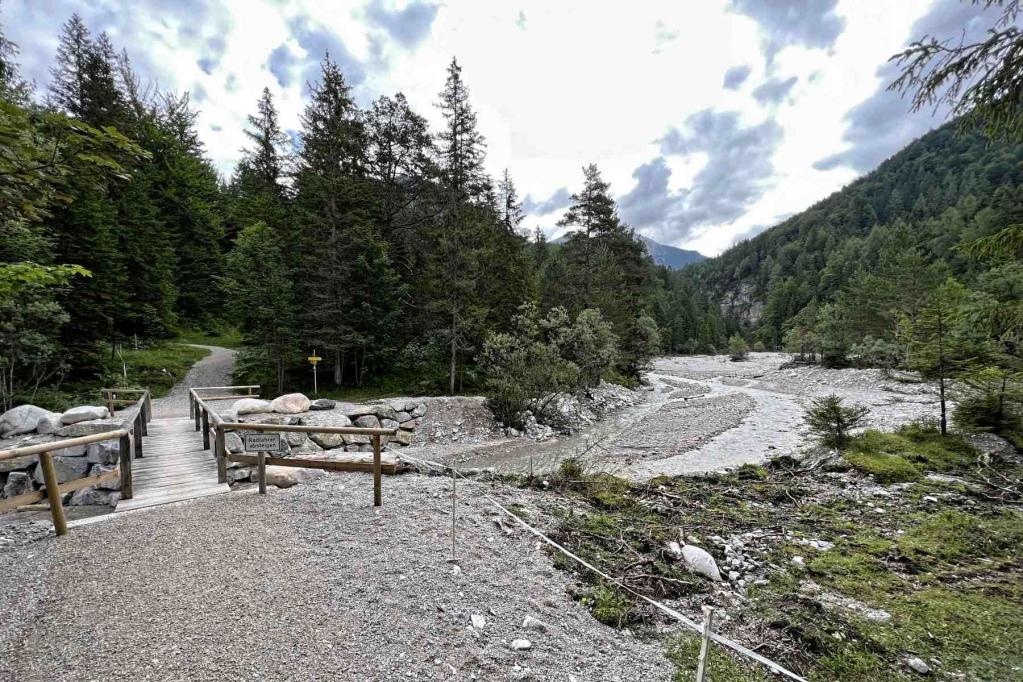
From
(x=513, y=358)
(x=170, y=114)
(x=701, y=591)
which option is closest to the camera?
(x=701, y=591)

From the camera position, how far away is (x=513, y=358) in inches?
642

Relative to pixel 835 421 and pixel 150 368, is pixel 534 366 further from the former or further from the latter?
pixel 150 368

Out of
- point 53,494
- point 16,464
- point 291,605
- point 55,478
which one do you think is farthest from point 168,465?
point 291,605

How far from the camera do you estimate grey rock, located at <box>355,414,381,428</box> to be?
13.8 m

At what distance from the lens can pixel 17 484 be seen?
7852 mm

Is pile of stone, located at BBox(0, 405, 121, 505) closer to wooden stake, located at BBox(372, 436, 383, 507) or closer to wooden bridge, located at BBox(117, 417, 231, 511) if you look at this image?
wooden bridge, located at BBox(117, 417, 231, 511)

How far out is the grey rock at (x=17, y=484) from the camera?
7773 millimetres

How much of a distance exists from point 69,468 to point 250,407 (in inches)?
180

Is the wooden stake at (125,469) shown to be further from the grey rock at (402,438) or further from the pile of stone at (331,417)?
the grey rock at (402,438)

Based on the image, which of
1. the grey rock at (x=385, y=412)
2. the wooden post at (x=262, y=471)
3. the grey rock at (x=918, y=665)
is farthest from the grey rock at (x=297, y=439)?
the grey rock at (x=918, y=665)

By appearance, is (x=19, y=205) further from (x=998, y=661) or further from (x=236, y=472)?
(x=998, y=661)

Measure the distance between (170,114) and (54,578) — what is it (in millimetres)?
46080

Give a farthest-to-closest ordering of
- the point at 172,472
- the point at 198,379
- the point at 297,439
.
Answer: the point at 198,379 < the point at 297,439 < the point at 172,472

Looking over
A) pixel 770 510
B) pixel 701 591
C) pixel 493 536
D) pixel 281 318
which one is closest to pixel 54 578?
pixel 493 536
